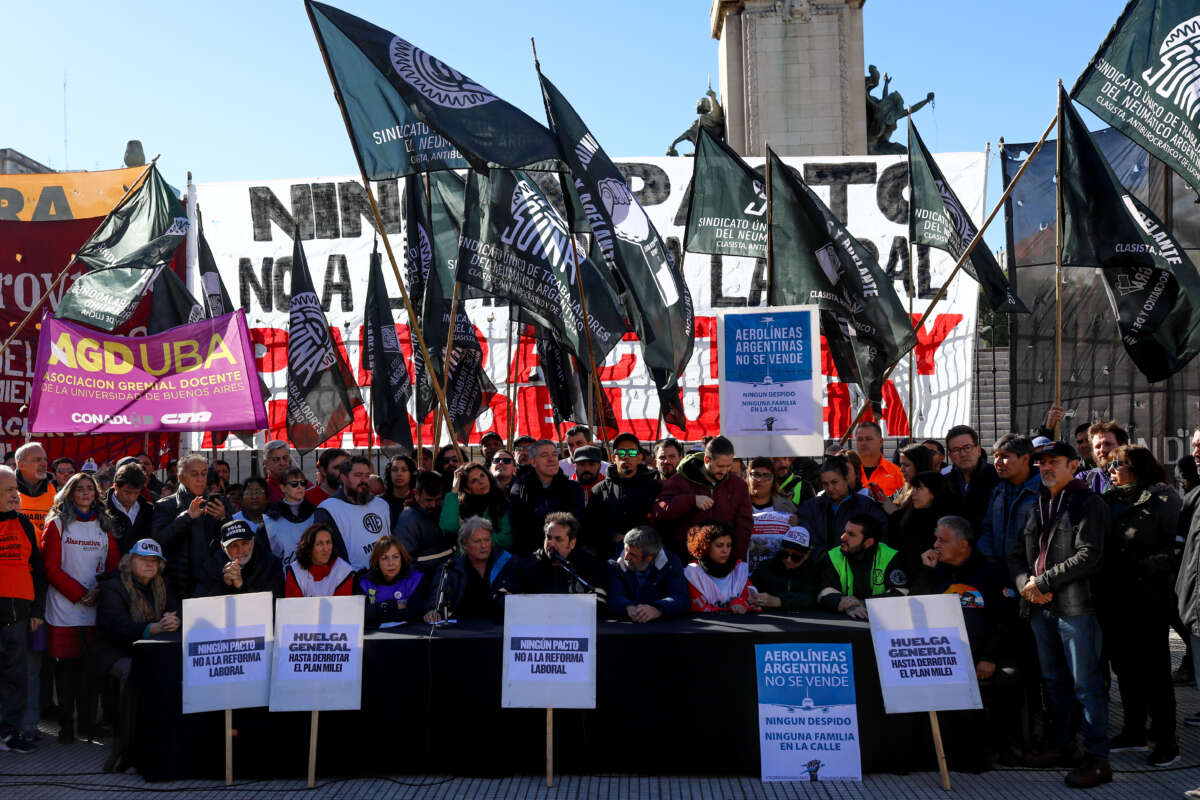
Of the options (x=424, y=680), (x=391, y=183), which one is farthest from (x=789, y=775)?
(x=391, y=183)

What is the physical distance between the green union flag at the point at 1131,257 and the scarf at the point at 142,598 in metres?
6.89

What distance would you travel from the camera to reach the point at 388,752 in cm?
588

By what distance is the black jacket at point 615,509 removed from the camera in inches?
286

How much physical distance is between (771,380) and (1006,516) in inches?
91.2

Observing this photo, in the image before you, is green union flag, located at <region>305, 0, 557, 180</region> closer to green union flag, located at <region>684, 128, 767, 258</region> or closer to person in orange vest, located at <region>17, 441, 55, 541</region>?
green union flag, located at <region>684, 128, 767, 258</region>

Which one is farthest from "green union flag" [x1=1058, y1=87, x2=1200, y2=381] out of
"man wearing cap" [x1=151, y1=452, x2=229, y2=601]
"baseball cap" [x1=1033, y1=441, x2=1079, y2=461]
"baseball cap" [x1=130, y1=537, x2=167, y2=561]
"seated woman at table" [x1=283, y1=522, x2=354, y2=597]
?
"baseball cap" [x1=130, y1=537, x2=167, y2=561]

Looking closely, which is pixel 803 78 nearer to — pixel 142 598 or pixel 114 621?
pixel 142 598

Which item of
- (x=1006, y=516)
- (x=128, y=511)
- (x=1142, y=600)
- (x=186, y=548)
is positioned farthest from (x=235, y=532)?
(x=1142, y=600)

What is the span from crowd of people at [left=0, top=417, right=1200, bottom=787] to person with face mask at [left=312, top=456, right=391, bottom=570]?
0.02 metres

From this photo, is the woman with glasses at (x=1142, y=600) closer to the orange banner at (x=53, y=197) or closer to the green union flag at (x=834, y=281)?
the green union flag at (x=834, y=281)

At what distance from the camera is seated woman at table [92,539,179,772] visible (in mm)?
6586

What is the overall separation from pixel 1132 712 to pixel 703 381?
1031 centimetres

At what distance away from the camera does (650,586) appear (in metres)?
6.26

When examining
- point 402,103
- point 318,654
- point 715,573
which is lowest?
point 318,654
